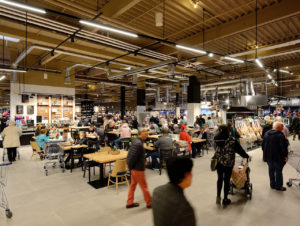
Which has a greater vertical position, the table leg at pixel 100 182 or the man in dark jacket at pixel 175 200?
the man in dark jacket at pixel 175 200

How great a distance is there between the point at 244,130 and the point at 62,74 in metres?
11.3

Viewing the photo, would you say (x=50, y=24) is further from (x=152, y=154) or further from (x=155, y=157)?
(x=155, y=157)

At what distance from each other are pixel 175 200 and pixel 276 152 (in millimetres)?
4142

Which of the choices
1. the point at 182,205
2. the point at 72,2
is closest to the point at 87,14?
the point at 72,2

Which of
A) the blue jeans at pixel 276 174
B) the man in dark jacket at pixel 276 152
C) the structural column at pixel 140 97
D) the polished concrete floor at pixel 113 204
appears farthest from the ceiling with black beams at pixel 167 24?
the structural column at pixel 140 97

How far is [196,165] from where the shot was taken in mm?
7148

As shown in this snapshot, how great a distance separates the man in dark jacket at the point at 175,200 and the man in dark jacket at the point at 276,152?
393cm

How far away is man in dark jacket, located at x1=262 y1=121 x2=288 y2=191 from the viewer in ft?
14.9

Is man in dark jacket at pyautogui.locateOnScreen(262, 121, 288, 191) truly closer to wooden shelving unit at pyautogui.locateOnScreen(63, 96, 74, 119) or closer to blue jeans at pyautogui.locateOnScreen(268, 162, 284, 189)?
blue jeans at pyautogui.locateOnScreen(268, 162, 284, 189)

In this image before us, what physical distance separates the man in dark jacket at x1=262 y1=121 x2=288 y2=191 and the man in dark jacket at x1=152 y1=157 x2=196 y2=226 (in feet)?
12.9

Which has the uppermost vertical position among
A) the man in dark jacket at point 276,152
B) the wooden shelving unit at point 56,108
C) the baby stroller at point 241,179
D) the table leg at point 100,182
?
the wooden shelving unit at point 56,108

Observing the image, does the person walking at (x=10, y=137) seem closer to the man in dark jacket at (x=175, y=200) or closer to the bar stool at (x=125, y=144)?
the bar stool at (x=125, y=144)

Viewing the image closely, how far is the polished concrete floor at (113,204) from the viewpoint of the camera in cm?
351

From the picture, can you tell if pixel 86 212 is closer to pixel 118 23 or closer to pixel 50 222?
pixel 50 222
